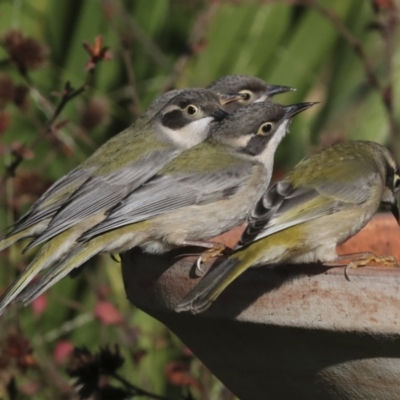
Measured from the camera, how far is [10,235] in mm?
3824

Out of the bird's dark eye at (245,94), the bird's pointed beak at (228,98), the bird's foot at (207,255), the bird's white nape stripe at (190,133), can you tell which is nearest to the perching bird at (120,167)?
the bird's white nape stripe at (190,133)

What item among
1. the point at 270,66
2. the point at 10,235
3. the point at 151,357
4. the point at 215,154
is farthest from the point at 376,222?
the point at 270,66

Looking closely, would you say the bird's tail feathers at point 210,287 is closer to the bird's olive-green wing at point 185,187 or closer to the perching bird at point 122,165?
the bird's olive-green wing at point 185,187

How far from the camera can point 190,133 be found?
4.45 meters

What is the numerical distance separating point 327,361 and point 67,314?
365 cm

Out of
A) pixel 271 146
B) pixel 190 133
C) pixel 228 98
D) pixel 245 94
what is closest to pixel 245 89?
pixel 245 94

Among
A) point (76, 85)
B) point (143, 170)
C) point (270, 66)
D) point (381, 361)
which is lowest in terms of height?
point (270, 66)

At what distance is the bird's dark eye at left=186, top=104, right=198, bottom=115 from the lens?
432 cm

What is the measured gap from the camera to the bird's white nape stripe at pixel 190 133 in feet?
14.3

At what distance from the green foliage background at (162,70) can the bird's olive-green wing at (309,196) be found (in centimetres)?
201

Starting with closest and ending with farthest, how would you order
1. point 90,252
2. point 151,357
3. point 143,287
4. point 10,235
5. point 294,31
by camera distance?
point 143,287 → point 90,252 → point 10,235 → point 151,357 → point 294,31

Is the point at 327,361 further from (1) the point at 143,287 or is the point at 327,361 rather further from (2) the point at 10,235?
(2) the point at 10,235

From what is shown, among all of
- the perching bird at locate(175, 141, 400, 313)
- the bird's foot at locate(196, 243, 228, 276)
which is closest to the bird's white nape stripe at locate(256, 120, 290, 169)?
the perching bird at locate(175, 141, 400, 313)

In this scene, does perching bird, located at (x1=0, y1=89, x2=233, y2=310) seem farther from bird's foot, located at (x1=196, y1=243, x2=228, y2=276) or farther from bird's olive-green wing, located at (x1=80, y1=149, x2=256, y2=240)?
bird's foot, located at (x1=196, y1=243, x2=228, y2=276)
